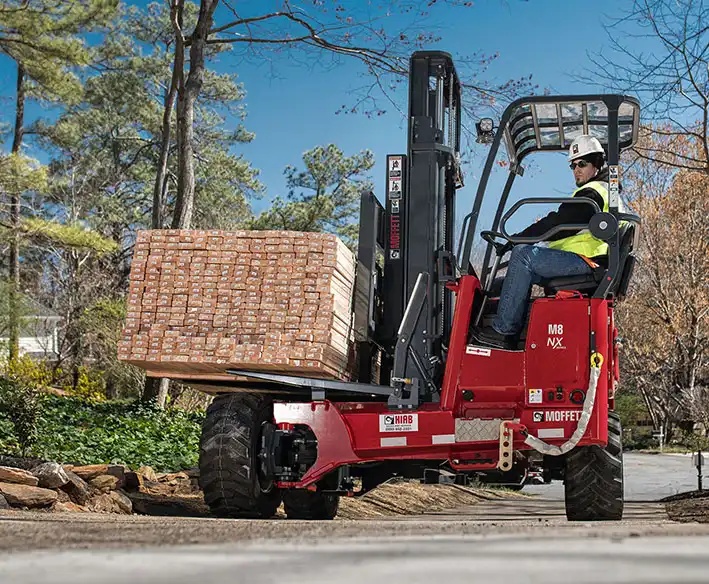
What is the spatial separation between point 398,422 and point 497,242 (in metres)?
1.63

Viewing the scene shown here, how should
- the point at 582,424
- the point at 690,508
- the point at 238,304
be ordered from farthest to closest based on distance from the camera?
the point at 690,508, the point at 238,304, the point at 582,424

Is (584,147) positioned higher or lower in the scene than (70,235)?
lower

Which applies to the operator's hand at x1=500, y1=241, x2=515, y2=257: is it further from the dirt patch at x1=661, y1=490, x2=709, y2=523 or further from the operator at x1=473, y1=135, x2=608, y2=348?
the dirt patch at x1=661, y1=490, x2=709, y2=523

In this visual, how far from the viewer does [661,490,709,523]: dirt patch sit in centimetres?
875

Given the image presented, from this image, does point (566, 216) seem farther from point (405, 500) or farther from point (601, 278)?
point (405, 500)

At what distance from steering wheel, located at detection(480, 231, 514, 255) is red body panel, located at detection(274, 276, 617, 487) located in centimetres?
36

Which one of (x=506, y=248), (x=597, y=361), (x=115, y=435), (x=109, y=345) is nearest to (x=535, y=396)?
(x=597, y=361)

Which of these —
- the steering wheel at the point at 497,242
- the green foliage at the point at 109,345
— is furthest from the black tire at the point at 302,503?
the green foliage at the point at 109,345

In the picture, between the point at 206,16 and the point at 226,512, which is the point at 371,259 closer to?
the point at 226,512

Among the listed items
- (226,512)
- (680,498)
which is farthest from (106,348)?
(226,512)

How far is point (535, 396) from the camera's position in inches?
261

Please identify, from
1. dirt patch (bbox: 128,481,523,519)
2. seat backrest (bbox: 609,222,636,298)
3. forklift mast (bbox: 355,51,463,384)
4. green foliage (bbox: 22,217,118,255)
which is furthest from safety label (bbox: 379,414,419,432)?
green foliage (bbox: 22,217,118,255)

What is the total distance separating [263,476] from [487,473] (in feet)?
6.01

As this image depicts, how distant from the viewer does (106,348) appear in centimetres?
2752
